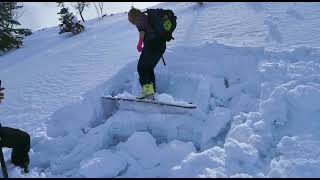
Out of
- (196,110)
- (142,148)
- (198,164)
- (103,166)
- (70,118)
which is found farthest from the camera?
(70,118)

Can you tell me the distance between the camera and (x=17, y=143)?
215 inches

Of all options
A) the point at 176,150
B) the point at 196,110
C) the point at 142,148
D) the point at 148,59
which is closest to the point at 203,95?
the point at 196,110

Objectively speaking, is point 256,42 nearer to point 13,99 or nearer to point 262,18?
point 262,18

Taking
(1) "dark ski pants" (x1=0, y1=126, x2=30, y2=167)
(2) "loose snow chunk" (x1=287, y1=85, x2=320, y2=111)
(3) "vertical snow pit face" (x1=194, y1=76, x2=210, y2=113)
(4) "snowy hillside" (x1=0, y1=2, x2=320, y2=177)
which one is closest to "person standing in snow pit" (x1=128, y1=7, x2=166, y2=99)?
(4) "snowy hillside" (x1=0, y1=2, x2=320, y2=177)

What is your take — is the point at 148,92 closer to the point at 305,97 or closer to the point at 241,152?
the point at 241,152

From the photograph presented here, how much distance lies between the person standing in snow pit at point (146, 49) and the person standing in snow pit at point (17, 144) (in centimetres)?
185

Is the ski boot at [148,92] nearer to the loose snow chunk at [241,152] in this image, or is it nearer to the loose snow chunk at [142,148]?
the loose snow chunk at [142,148]

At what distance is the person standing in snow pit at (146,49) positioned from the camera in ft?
21.5

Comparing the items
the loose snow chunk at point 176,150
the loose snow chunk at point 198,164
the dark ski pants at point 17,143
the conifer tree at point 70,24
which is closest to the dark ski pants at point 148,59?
the loose snow chunk at point 176,150

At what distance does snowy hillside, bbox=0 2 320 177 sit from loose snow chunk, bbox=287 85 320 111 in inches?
0.5

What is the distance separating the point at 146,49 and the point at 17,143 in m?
2.37

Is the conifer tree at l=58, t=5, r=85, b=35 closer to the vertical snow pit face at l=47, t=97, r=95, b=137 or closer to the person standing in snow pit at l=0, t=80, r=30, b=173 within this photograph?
the vertical snow pit face at l=47, t=97, r=95, b=137

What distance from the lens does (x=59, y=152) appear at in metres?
6.02

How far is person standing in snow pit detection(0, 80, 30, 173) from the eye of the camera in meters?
5.38
